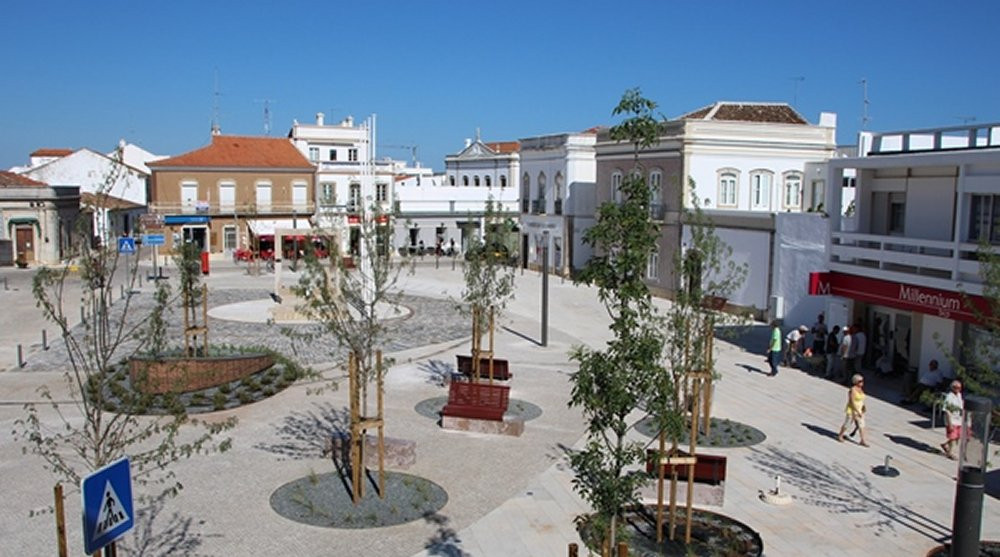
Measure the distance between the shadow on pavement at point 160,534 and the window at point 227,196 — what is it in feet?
146

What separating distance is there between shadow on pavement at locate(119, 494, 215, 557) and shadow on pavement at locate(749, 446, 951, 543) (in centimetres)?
903

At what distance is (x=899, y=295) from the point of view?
20.9m

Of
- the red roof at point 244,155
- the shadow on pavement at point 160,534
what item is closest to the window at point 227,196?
the red roof at point 244,155

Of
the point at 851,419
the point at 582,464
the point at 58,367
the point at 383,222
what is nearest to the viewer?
the point at 582,464

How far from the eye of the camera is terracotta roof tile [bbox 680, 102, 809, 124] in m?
38.7

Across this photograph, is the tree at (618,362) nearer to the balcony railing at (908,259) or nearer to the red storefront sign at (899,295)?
the red storefront sign at (899,295)

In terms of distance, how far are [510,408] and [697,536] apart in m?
7.51

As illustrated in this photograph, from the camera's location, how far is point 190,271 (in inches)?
835

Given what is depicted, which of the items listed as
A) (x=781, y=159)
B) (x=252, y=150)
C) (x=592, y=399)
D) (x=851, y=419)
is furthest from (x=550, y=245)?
(x=592, y=399)

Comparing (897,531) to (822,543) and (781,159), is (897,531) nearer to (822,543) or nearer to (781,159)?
(822,543)

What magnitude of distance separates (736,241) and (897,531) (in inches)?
810

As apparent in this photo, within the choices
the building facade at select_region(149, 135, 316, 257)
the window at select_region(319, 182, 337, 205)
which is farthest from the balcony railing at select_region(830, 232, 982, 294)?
the window at select_region(319, 182, 337, 205)

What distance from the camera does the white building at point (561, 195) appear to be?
45.2 metres

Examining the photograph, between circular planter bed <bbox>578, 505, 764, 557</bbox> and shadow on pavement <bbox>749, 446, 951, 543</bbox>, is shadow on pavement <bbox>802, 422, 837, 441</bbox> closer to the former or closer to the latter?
shadow on pavement <bbox>749, 446, 951, 543</bbox>
